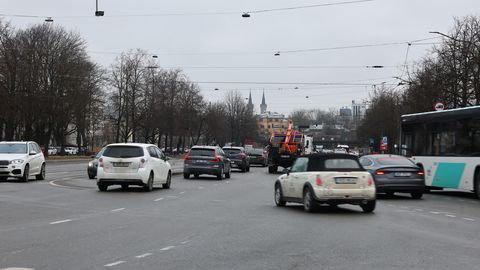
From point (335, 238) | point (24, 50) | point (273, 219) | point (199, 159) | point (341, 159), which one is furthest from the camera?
point (24, 50)

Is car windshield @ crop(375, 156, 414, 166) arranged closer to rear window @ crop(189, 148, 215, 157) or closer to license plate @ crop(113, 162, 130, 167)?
license plate @ crop(113, 162, 130, 167)

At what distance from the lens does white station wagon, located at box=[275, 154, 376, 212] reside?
1579 centimetres

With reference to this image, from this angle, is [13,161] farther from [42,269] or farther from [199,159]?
[42,269]

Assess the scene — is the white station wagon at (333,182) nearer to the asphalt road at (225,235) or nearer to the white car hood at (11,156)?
the asphalt road at (225,235)

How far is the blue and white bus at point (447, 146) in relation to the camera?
71.2 ft

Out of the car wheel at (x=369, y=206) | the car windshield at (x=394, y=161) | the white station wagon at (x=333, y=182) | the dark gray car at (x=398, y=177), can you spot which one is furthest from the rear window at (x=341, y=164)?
the car windshield at (x=394, y=161)

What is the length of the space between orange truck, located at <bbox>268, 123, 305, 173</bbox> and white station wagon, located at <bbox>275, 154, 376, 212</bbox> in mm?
27254

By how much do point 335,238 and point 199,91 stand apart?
98.1 metres

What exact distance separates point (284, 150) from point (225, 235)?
33.5 metres

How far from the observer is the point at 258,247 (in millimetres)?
10086

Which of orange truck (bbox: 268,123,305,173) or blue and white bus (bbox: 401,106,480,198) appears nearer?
blue and white bus (bbox: 401,106,480,198)

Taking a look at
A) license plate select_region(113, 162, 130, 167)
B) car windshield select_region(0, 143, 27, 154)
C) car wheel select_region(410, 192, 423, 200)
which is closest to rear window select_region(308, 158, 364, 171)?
car wheel select_region(410, 192, 423, 200)

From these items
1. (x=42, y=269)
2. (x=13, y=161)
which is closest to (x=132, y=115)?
(x=13, y=161)

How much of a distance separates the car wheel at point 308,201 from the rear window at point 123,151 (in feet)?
26.1
